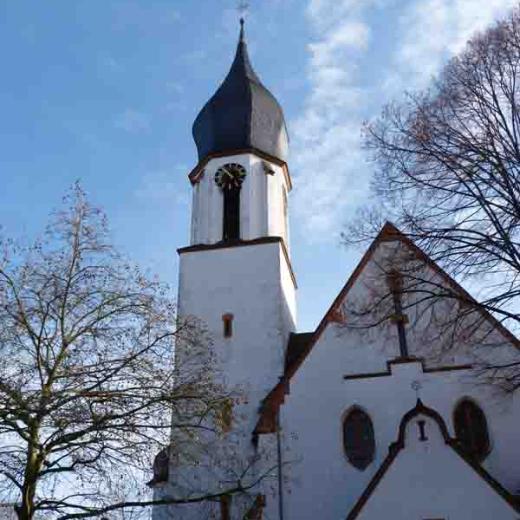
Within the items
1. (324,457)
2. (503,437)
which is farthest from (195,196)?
(503,437)

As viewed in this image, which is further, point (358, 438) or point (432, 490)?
point (358, 438)

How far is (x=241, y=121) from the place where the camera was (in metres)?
23.5

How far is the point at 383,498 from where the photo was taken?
13.9 m

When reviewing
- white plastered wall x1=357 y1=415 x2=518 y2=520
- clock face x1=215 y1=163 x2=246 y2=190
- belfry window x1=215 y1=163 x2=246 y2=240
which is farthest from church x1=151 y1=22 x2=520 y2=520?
clock face x1=215 y1=163 x2=246 y2=190

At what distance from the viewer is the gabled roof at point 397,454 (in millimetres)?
13414

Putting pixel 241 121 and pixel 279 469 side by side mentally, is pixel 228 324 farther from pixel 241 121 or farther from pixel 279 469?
pixel 241 121

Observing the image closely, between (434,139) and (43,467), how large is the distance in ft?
26.2

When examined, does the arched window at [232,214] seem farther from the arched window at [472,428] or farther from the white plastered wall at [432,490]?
the white plastered wall at [432,490]

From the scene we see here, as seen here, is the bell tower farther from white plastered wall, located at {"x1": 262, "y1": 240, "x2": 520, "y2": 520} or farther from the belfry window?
white plastered wall, located at {"x1": 262, "y1": 240, "x2": 520, "y2": 520}

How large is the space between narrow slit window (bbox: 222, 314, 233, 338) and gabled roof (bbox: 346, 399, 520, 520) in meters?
6.29

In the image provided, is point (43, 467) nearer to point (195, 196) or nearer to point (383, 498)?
point (383, 498)

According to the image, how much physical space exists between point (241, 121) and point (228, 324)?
24.7 ft

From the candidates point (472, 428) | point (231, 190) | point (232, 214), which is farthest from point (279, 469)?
point (231, 190)

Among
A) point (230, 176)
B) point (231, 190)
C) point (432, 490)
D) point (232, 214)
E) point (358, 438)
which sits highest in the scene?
point (230, 176)
